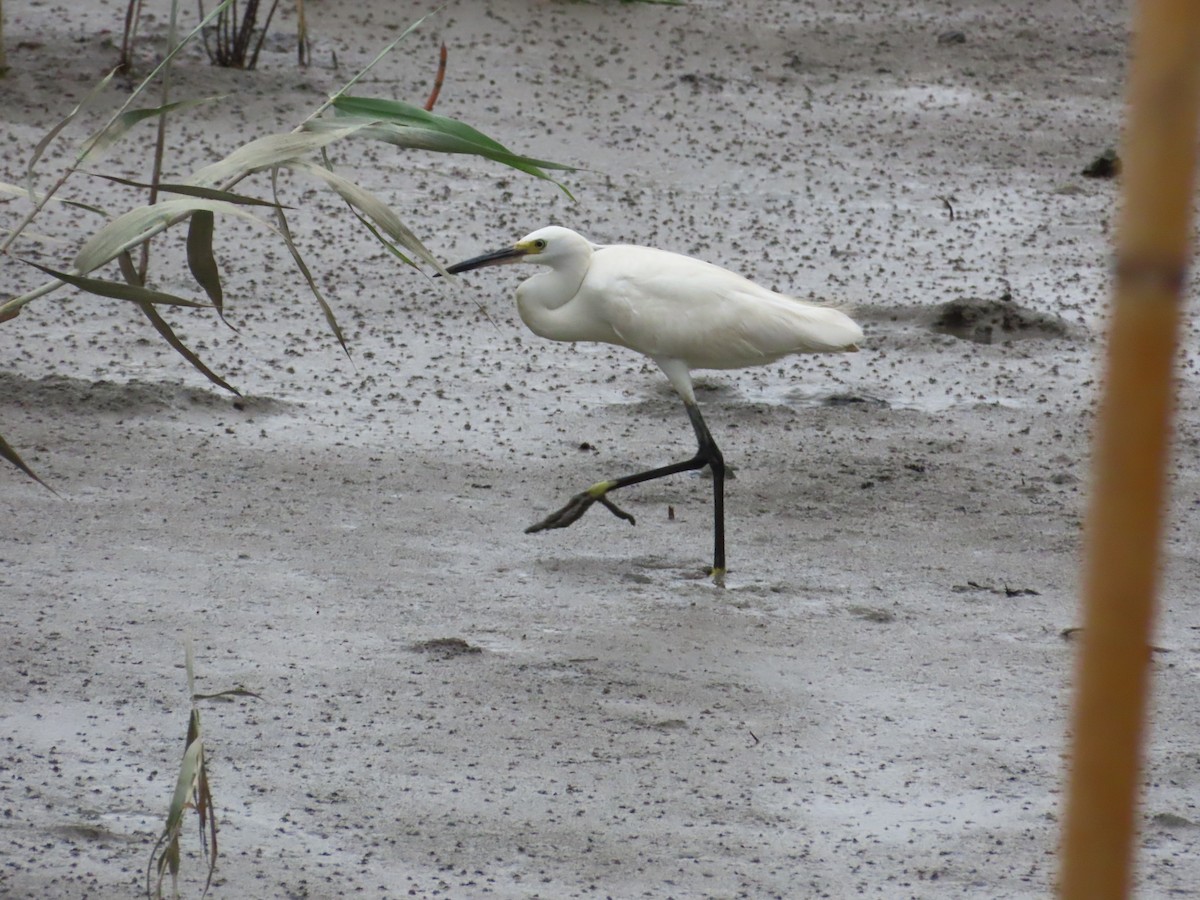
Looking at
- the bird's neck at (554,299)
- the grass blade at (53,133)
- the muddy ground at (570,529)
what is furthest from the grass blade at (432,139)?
the bird's neck at (554,299)

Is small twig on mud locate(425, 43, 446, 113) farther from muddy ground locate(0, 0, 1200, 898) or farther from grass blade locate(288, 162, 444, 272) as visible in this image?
grass blade locate(288, 162, 444, 272)

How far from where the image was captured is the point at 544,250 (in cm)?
460

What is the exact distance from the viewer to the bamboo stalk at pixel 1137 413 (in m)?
0.95

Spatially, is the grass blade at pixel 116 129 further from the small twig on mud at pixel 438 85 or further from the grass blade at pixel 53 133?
the small twig on mud at pixel 438 85

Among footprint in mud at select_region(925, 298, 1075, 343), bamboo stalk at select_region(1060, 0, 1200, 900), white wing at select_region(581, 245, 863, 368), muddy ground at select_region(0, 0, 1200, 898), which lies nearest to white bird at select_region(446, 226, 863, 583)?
white wing at select_region(581, 245, 863, 368)

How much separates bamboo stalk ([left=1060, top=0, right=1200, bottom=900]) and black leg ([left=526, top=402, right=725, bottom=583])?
3.16m

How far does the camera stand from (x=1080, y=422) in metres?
5.44

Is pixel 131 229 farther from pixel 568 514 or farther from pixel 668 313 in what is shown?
pixel 668 313

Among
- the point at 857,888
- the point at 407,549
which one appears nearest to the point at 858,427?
the point at 407,549

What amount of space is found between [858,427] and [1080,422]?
759 mm

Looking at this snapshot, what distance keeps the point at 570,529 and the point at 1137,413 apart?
3.62 metres

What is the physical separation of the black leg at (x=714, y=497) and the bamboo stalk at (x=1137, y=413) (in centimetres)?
316

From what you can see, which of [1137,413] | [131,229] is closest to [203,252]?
[131,229]

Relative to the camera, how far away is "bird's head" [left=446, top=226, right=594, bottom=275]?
4566 mm
